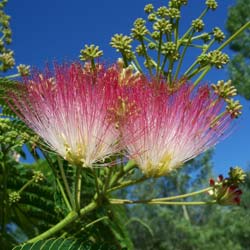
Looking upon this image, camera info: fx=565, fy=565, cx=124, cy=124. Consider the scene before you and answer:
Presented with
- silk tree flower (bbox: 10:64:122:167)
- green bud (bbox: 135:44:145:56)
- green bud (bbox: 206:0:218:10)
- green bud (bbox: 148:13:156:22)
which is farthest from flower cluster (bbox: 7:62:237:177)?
green bud (bbox: 206:0:218:10)

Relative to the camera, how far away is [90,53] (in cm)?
182

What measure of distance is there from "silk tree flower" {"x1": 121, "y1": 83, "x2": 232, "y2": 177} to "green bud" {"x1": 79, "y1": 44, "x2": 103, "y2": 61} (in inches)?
8.6

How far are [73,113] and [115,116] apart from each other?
135mm

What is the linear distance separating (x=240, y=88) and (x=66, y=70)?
555 inches

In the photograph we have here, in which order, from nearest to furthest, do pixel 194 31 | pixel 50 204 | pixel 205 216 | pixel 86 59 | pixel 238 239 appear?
pixel 86 59
pixel 194 31
pixel 50 204
pixel 238 239
pixel 205 216

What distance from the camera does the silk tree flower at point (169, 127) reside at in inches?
65.3

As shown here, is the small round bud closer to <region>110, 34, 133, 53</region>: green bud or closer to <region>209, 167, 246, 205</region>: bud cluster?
<region>110, 34, 133, 53</region>: green bud

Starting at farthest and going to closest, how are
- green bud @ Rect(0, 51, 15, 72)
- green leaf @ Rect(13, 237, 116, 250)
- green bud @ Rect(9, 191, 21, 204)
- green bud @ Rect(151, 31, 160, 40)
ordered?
green bud @ Rect(0, 51, 15, 72) → green bud @ Rect(9, 191, 21, 204) → green bud @ Rect(151, 31, 160, 40) → green leaf @ Rect(13, 237, 116, 250)

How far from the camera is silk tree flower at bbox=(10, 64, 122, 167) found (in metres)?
1.66

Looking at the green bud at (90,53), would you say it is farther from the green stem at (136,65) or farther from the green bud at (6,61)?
the green bud at (6,61)

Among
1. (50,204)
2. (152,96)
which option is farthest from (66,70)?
(50,204)

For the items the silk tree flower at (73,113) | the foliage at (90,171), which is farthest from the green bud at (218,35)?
the silk tree flower at (73,113)

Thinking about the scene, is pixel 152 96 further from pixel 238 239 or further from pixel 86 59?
pixel 238 239

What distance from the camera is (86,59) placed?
1819 mm
